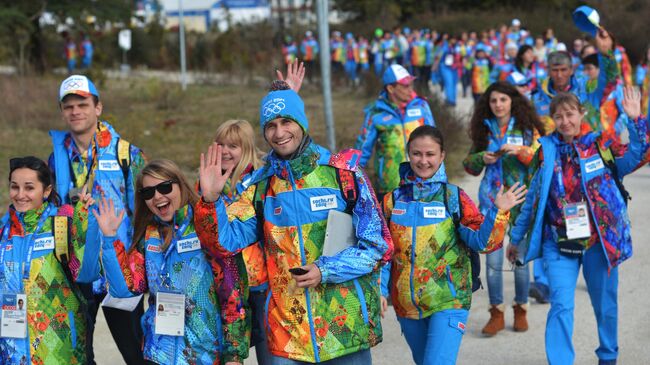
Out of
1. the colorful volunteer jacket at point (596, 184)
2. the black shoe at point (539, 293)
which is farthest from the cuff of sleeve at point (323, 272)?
the black shoe at point (539, 293)

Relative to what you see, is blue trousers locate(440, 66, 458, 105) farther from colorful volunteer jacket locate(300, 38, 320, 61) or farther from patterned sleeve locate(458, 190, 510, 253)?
patterned sleeve locate(458, 190, 510, 253)

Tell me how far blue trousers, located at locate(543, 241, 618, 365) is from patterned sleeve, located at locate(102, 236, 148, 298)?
2561mm

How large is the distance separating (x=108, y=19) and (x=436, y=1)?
28213mm

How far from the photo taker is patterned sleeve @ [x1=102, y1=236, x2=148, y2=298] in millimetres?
4496

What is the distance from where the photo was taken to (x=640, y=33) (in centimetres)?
3678

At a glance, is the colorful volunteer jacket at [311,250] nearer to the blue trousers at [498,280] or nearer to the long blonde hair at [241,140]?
the long blonde hair at [241,140]

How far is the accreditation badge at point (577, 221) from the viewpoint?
19.5 feet

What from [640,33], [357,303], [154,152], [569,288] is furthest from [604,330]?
[640,33]

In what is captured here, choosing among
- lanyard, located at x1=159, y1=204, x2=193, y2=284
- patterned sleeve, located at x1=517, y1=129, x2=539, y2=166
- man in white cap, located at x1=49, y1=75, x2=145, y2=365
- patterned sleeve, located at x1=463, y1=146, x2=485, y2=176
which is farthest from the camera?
patterned sleeve, located at x1=463, y1=146, x2=485, y2=176

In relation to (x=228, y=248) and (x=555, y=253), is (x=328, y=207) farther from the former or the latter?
(x=555, y=253)

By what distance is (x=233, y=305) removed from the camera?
4480mm

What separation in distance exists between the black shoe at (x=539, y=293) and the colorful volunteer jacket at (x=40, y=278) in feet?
15.2

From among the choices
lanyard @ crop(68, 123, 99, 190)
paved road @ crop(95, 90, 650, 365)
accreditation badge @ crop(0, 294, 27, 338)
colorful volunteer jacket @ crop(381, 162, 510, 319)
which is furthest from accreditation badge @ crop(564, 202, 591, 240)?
accreditation badge @ crop(0, 294, 27, 338)

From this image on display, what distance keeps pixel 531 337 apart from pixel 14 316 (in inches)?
159
